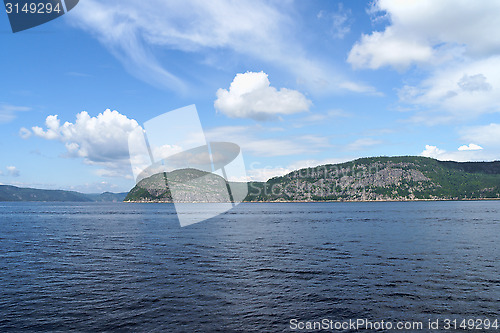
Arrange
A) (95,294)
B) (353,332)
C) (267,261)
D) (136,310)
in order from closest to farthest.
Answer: (353,332), (136,310), (95,294), (267,261)

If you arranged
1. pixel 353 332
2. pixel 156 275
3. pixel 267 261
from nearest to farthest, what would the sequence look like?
pixel 353 332 → pixel 156 275 → pixel 267 261

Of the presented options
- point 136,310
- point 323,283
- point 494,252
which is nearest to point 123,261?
point 136,310

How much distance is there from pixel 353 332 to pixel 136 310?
61.2 feet

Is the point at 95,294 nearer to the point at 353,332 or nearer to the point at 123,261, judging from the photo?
the point at 123,261

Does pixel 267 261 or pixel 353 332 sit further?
pixel 267 261

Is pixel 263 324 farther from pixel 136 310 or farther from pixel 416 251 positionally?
pixel 416 251

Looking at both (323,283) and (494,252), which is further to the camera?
(494,252)

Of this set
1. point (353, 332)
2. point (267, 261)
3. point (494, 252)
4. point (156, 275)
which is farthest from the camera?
point (494, 252)

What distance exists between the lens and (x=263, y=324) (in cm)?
2486

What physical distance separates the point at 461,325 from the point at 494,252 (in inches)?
1617

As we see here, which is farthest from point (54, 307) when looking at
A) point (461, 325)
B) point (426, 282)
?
point (426, 282)

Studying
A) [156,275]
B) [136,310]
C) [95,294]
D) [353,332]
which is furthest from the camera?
[156,275]

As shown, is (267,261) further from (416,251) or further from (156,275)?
(416,251)

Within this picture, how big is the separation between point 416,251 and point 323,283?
99.9 feet
